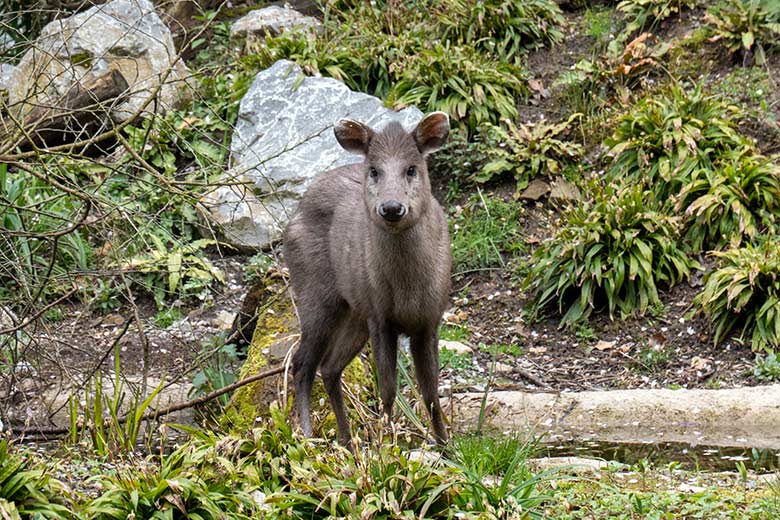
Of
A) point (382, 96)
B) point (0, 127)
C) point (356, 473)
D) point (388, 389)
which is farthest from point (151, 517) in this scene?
point (382, 96)

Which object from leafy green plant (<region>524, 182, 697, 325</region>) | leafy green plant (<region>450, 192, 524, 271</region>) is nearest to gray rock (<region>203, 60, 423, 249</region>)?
leafy green plant (<region>450, 192, 524, 271</region>)

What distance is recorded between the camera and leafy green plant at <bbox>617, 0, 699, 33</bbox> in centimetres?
1192

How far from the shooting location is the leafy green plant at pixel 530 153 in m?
10.7

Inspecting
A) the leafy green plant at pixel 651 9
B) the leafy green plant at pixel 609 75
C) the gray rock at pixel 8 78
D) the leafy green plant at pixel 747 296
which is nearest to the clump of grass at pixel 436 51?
the leafy green plant at pixel 609 75

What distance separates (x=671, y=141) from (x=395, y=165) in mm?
→ 4464

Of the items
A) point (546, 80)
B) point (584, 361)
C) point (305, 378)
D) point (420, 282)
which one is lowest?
point (584, 361)

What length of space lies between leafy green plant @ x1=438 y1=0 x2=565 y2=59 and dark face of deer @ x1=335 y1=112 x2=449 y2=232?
20.0 ft

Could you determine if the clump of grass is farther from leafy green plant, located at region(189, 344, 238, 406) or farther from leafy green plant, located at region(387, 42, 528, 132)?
leafy green plant, located at region(189, 344, 238, 406)

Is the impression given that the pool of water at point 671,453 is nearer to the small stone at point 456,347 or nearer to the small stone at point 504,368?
the small stone at point 504,368

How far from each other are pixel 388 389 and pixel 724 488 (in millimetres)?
1966

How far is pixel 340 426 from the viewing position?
6.71 metres

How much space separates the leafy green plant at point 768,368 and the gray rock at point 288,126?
428 cm

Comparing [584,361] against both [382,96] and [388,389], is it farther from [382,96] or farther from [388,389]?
[382,96]

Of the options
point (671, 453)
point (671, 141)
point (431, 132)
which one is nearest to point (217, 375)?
point (431, 132)
